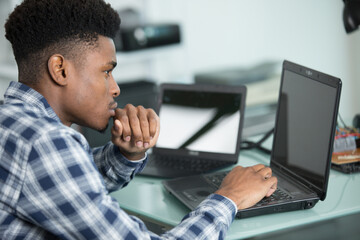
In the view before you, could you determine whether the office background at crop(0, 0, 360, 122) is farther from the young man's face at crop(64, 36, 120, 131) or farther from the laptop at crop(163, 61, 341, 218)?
the young man's face at crop(64, 36, 120, 131)

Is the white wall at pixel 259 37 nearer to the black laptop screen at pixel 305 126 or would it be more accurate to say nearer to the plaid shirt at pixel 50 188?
the black laptop screen at pixel 305 126

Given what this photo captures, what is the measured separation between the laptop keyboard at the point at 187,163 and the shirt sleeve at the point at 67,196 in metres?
0.61

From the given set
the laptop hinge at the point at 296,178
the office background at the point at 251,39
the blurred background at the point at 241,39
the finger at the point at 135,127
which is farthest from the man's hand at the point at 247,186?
the office background at the point at 251,39

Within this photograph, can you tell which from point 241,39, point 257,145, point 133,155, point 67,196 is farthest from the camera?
point 241,39

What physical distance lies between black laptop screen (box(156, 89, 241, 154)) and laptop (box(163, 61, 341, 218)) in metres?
0.19

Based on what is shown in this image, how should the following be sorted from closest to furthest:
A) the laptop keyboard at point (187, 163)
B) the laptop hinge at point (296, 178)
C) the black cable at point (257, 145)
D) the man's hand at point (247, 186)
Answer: the man's hand at point (247, 186) < the laptop hinge at point (296, 178) < the laptop keyboard at point (187, 163) < the black cable at point (257, 145)

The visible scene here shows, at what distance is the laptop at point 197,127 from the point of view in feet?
5.06

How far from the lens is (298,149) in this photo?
1.30m

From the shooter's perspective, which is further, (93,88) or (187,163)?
(187,163)

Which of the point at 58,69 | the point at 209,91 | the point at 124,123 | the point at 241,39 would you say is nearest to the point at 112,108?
the point at 124,123

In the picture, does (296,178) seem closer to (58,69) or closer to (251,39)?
(58,69)

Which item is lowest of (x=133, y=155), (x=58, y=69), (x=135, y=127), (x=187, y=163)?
(x=187, y=163)

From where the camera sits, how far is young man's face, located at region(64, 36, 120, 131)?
101 cm

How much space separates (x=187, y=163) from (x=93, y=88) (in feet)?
1.87
